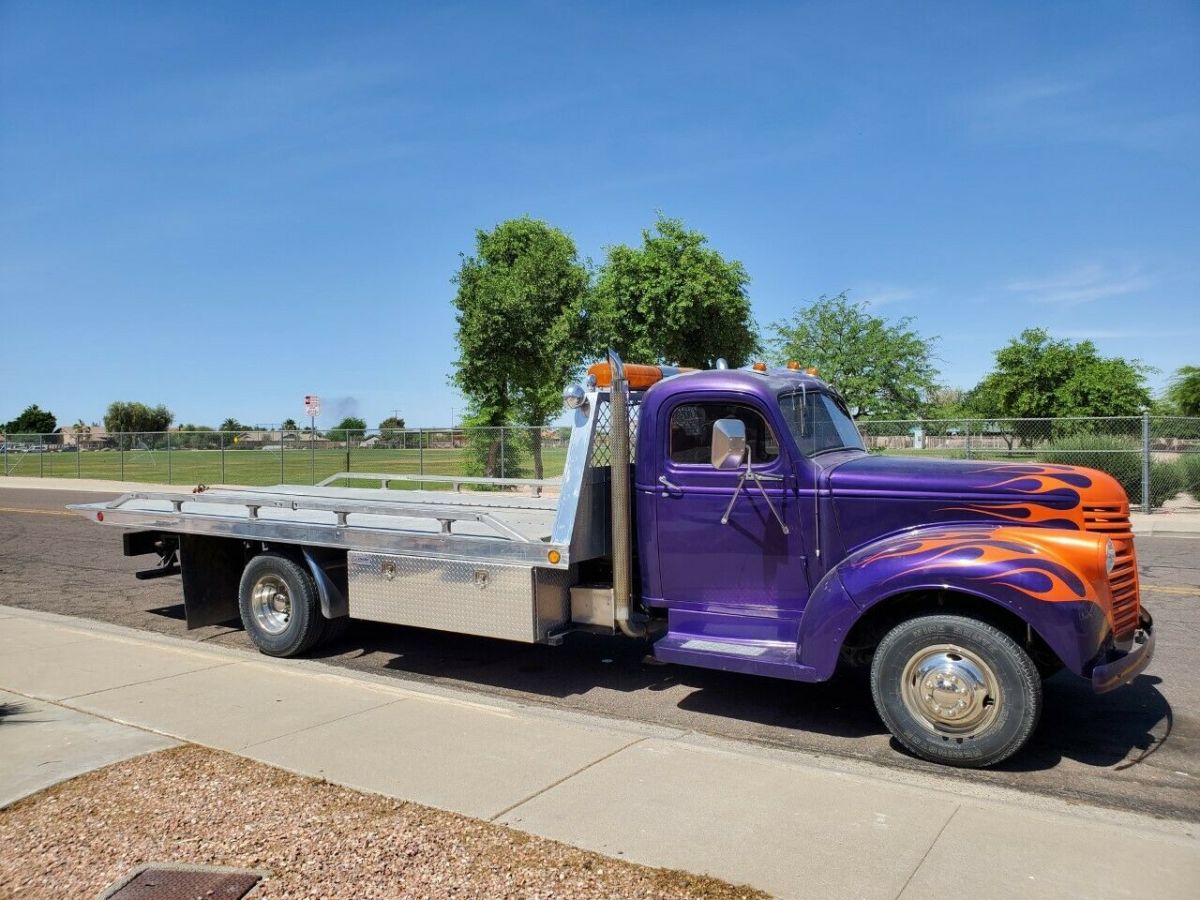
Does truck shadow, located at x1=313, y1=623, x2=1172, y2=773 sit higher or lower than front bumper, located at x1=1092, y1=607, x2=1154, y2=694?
lower

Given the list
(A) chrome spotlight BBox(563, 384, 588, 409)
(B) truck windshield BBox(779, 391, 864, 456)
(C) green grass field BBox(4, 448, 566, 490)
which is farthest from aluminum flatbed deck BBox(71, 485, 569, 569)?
(C) green grass field BBox(4, 448, 566, 490)

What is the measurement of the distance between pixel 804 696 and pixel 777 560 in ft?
4.32

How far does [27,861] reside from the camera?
3.84m

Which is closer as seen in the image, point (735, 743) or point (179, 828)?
point (179, 828)

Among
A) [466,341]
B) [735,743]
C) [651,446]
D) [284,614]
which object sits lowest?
[735,743]

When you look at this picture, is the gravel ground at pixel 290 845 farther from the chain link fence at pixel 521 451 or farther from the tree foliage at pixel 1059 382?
the tree foliage at pixel 1059 382

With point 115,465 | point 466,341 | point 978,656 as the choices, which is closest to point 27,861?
point 978,656

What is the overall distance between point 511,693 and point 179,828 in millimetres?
2747

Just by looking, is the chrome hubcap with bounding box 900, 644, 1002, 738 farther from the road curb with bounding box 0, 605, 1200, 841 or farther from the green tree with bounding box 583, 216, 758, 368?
the green tree with bounding box 583, 216, 758, 368

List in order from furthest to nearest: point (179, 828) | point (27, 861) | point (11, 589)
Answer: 1. point (11, 589)
2. point (179, 828)
3. point (27, 861)

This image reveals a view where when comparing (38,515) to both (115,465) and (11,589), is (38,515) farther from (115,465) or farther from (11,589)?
(115,465)

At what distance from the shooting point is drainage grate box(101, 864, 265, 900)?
3512 millimetres

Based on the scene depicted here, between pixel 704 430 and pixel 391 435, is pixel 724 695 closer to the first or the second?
pixel 704 430

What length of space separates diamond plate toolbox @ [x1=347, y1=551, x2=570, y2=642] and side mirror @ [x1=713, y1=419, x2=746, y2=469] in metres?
1.46
